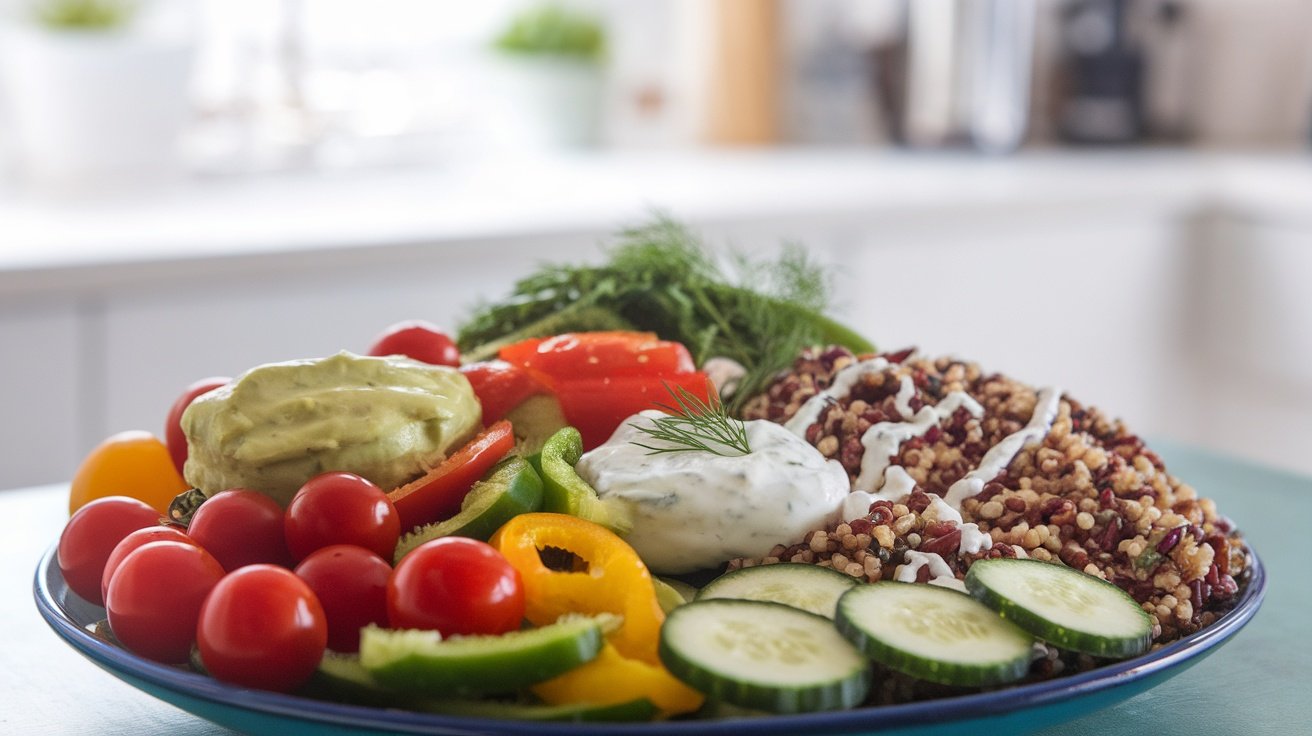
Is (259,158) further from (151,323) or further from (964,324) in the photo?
(964,324)

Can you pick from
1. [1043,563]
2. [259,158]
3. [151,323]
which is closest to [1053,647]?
[1043,563]

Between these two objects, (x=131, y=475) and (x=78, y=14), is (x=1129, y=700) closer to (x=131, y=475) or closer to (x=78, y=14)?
(x=131, y=475)

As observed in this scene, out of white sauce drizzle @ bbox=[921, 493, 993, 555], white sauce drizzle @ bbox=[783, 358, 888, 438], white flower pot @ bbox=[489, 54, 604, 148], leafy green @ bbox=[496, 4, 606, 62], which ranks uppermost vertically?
leafy green @ bbox=[496, 4, 606, 62]

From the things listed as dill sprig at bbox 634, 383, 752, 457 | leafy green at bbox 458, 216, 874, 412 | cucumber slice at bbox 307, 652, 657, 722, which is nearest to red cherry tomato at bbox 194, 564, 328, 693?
cucumber slice at bbox 307, 652, 657, 722

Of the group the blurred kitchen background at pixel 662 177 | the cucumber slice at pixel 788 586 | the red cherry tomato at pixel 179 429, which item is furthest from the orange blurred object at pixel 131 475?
the blurred kitchen background at pixel 662 177

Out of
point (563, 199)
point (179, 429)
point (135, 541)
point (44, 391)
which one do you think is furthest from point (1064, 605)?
point (563, 199)

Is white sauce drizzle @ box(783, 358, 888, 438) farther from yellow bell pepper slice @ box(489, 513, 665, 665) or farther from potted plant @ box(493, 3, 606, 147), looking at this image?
potted plant @ box(493, 3, 606, 147)

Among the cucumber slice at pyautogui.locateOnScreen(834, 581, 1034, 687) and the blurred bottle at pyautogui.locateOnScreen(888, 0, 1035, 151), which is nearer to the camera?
the cucumber slice at pyautogui.locateOnScreen(834, 581, 1034, 687)
